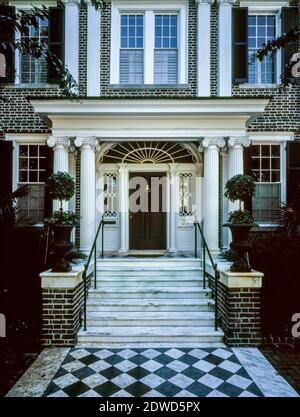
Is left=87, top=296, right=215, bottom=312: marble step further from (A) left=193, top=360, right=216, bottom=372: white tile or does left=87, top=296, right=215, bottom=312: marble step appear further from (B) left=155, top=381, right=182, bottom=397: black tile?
(B) left=155, top=381, right=182, bottom=397: black tile

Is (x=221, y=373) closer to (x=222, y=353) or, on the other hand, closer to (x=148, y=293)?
(x=222, y=353)

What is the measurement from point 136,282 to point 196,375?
260 centimetres

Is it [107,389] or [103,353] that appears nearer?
[107,389]

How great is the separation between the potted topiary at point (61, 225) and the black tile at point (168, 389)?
8.00 feet

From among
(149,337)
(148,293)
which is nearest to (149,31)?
(148,293)

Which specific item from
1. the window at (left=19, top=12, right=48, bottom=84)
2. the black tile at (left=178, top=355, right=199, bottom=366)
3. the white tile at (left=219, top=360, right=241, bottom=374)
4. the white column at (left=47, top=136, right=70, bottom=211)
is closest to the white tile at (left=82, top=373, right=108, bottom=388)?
the black tile at (left=178, top=355, right=199, bottom=366)

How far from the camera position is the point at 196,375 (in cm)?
429

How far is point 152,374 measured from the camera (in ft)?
14.1

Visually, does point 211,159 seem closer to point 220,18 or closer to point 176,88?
point 176,88

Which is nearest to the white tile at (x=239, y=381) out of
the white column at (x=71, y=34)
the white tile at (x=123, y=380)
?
the white tile at (x=123, y=380)

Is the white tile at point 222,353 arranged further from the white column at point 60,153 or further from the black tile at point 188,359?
the white column at point 60,153

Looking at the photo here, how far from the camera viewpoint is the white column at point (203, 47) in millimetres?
8438

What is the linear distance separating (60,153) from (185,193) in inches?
143

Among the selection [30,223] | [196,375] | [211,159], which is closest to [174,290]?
[196,375]
